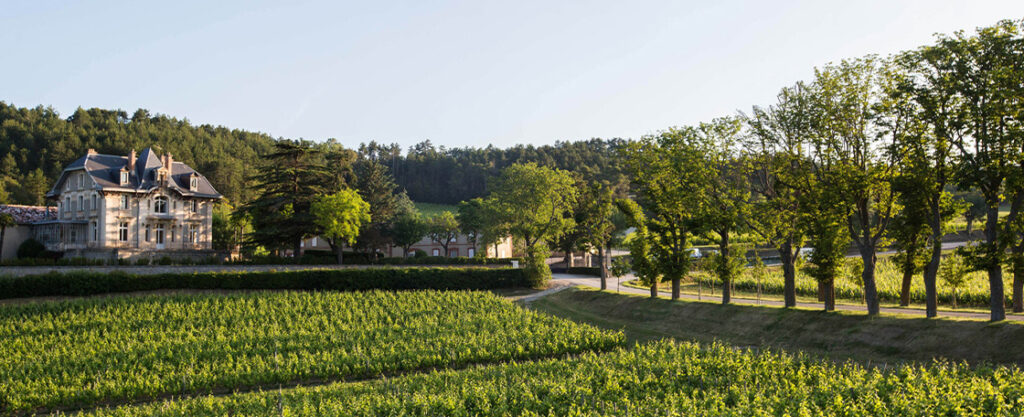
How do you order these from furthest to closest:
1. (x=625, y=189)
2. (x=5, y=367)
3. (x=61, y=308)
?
(x=625, y=189), (x=61, y=308), (x=5, y=367)

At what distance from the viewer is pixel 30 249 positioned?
5191 centimetres

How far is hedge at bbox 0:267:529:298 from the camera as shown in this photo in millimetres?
34844

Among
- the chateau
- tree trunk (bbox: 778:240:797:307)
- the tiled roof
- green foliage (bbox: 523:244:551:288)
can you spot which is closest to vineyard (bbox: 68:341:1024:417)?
tree trunk (bbox: 778:240:797:307)

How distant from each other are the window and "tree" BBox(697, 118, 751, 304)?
1859 inches

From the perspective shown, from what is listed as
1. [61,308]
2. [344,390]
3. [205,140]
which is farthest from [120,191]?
[205,140]

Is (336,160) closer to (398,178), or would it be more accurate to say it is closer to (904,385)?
(904,385)

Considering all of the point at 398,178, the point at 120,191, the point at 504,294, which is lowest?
the point at 504,294

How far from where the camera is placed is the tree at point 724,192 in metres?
31.3

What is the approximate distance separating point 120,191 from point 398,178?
287 ft

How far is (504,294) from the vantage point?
1863 inches

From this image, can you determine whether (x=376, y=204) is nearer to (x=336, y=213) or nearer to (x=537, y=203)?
(x=336, y=213)

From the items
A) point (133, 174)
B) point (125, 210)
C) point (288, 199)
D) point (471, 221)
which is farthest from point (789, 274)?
point (133, 174)

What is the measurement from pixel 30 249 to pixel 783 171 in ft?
193

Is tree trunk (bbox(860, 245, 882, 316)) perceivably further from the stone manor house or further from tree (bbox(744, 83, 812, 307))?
the stone manor house
